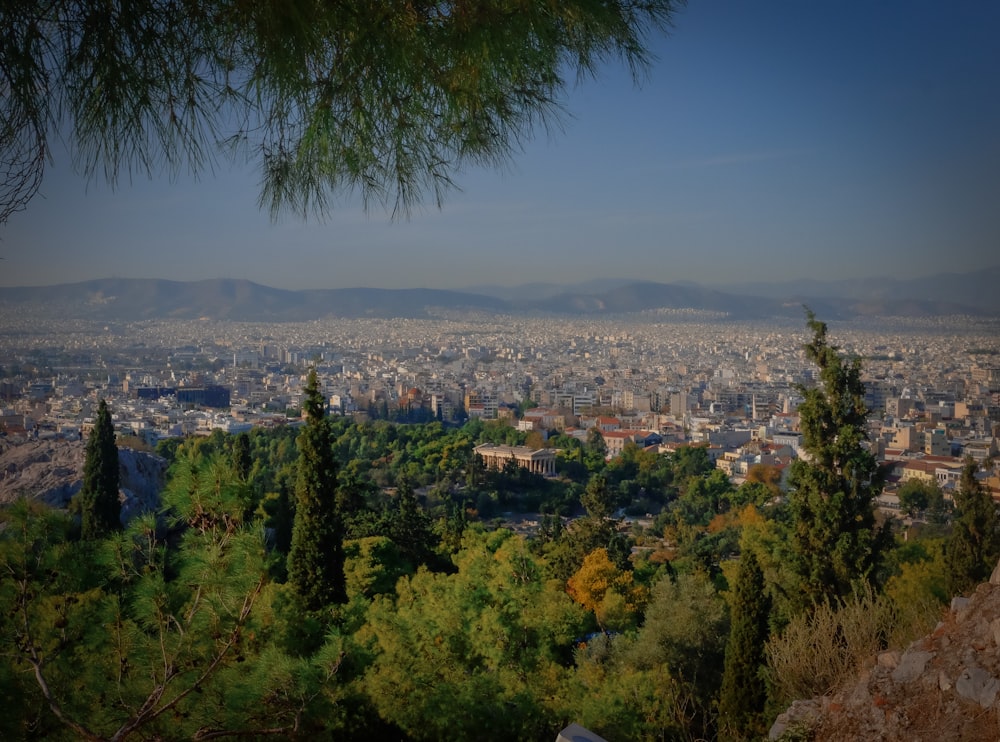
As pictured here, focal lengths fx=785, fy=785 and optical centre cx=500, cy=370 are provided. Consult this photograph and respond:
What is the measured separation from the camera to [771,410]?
72.3ft

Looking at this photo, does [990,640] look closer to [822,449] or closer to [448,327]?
[822,449]

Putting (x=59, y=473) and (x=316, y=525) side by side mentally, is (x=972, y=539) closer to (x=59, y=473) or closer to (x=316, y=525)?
(x=316, y=525)

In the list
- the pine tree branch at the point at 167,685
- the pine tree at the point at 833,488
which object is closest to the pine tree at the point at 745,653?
the pine tree at the point at 833,488

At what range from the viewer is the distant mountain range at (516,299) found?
652 centimetres

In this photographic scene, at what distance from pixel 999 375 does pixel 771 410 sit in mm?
13017

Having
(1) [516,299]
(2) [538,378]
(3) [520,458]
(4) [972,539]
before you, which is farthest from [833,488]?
(2) [538,378]

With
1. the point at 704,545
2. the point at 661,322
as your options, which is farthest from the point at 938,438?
the point at 661,322

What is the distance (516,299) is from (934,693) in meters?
25.1

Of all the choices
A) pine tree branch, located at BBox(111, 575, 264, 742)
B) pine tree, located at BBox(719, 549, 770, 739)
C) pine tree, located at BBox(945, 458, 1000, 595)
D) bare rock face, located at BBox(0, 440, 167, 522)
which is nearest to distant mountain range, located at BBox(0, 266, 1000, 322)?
bare rock face, located at BBox(0, 440, 167, 522)

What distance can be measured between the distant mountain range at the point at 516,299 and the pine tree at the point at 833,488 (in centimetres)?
138

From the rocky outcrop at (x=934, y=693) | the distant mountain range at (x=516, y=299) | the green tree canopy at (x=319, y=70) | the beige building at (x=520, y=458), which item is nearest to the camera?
the green tree canopy at (x=319, y=70)

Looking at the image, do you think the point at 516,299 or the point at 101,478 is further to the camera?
the point at 516,299

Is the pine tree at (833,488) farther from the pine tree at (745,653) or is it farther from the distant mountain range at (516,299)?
the pine tree at (745,653)

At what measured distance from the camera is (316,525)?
25.8 ft
